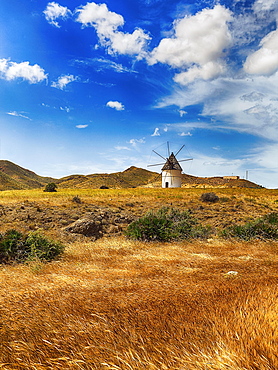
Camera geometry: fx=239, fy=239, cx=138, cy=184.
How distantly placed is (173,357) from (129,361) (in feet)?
1.30

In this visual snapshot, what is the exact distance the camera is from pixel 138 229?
41.4 ft

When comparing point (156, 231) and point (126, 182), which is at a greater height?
point (126, 182)

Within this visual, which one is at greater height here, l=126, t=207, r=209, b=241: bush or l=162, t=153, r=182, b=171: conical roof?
l=162, t=153, r=182, b=171: conical roof

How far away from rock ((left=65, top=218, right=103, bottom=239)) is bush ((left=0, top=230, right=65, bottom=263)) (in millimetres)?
4538

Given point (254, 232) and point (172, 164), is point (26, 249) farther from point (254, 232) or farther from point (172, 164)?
point (172, 164)

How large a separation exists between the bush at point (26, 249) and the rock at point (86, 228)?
4538 mm

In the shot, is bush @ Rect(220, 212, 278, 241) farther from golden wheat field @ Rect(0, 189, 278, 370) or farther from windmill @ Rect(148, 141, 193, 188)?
windmill @ Rect(148, 141, 193, 188)

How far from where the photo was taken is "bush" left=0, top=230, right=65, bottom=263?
8.53 m

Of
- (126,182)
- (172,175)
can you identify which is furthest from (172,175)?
(126,182)

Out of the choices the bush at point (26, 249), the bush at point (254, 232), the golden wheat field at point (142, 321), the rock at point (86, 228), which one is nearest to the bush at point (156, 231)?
the bush at point (254, 232)

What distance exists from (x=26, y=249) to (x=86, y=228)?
204 inches

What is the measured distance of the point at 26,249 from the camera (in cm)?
945

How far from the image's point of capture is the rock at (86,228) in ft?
47.0

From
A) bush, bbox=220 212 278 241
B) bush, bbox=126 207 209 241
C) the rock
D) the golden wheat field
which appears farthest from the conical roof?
the golden wheat field
